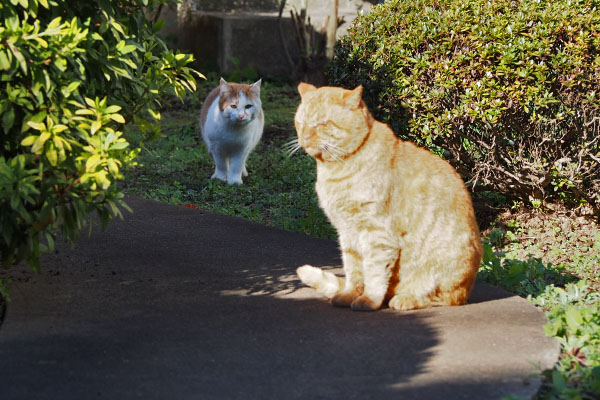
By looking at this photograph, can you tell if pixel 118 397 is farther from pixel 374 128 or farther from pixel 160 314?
pixel 374 128

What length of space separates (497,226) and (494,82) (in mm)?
1720

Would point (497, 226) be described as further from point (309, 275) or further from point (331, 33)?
point (331, 33)

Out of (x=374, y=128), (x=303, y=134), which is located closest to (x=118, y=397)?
(x=303, y=134)

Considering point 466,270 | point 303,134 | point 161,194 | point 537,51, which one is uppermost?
point 537,51

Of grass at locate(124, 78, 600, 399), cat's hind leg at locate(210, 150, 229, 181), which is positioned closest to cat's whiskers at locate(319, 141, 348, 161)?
grass at locate(124, 78, 600, 399)

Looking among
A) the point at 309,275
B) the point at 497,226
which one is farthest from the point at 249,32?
the point at 309,275

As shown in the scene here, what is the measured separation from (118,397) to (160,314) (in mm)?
1117

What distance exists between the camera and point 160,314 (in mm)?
4387

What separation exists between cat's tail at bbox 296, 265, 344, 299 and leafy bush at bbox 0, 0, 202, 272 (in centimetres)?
152

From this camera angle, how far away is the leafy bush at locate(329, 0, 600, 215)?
592 cm

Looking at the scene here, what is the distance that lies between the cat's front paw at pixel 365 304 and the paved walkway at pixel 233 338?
52 mm

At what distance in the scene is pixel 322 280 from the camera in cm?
486

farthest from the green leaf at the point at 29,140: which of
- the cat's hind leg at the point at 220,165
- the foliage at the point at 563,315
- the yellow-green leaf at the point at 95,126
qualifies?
the cat's hind leg at the point at 220,165

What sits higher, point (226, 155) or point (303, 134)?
point (303, 134)
